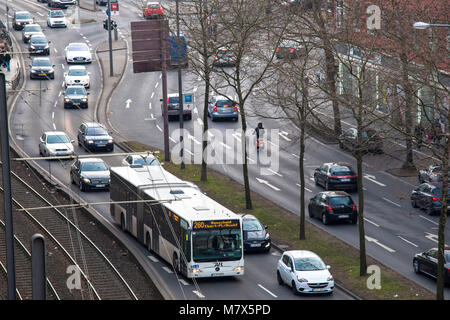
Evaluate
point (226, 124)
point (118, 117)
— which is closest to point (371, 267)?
point (226, 124)

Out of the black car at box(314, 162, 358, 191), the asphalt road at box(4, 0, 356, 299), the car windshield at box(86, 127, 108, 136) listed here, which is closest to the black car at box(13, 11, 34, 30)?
the asphalt road at box(4, 0, 356, 299)

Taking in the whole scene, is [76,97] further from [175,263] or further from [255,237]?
[175,263]

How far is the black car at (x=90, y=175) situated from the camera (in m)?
43.1

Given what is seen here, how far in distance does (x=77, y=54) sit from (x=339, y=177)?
37.6 metres

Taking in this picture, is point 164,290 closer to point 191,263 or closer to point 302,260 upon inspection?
point 191,263

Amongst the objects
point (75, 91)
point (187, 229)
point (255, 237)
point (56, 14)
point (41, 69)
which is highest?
point (56, 14)

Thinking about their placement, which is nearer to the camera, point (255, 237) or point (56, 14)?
point (255, 237)

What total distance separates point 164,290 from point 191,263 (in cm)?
183

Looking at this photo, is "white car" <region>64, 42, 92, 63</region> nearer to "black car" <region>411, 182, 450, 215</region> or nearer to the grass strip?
the grass strip

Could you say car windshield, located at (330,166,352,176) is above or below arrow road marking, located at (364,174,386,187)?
above

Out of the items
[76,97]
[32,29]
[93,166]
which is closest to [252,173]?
[93,166]

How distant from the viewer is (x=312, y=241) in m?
35.7

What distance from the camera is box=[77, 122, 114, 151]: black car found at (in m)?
50.4

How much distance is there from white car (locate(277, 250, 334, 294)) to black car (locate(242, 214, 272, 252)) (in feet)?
13.8
